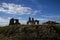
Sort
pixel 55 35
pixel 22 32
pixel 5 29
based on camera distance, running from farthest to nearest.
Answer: pixel 5 29 < pixel 22 32 < pixel 55 35

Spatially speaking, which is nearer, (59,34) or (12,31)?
(59,34)

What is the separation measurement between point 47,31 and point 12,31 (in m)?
10.5

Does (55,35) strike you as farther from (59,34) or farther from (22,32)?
(22,32)

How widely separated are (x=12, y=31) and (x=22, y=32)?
3.50m

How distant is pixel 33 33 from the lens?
43875 millimetres

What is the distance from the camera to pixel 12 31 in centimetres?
4681

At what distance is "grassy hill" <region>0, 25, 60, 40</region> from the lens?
42.4m

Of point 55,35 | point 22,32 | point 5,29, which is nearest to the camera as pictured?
point 55,35

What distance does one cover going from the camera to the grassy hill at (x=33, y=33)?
42406 millimetres

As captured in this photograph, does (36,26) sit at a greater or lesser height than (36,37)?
greater

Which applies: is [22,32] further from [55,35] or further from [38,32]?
[55,35]

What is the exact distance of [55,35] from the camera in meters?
42.1

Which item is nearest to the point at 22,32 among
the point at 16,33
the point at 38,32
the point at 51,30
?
the point at 16,33

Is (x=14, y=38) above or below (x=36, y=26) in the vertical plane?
below
